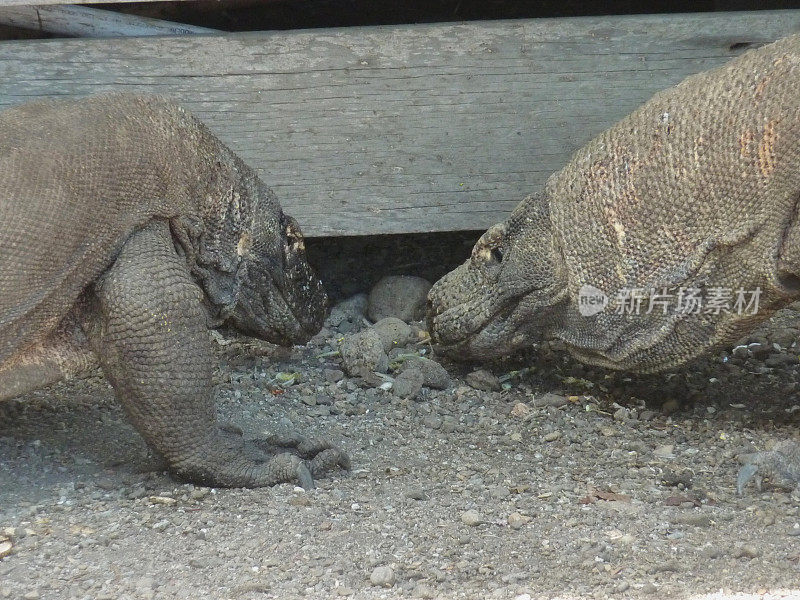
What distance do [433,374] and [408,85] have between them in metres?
1.28

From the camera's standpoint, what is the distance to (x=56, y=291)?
2.93m

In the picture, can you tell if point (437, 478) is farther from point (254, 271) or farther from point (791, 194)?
point (791, 194)

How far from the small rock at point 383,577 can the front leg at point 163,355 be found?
2.31 feet

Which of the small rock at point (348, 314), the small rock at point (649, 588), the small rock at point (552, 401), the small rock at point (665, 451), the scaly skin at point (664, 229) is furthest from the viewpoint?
the small rock at point (348, 314)

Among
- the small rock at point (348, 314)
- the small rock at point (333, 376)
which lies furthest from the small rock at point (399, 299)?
the small rock at point (333, 376)

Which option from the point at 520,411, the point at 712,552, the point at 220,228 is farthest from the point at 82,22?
the point at 712,552

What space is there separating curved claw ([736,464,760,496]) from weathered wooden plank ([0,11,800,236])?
1820 millimetres

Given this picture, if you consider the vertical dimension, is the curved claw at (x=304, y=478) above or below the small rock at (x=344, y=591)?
below

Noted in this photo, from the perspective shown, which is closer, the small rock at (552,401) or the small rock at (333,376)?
the small rock at (552,401)

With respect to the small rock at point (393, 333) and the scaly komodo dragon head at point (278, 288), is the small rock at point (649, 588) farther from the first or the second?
the small rock at point (393, 333)

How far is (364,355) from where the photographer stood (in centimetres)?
421

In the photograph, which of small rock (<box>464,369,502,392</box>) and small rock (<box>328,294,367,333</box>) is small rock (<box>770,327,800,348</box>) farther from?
small rock (<box>328,294,367,333</box>)

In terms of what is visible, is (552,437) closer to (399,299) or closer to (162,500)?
(162,500)

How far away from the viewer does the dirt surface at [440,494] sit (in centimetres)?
254
